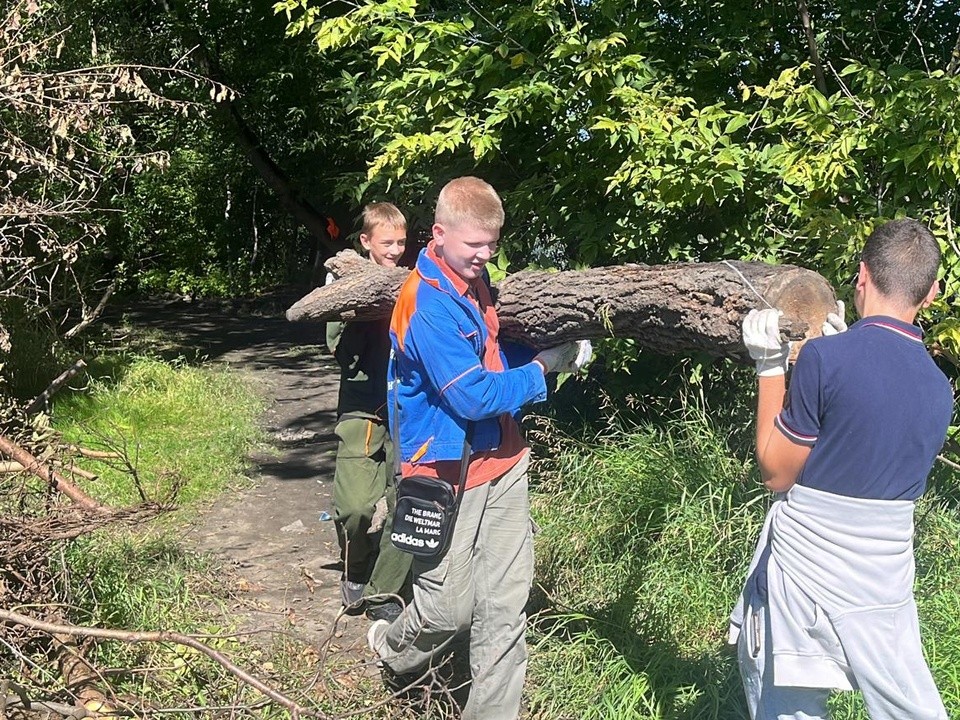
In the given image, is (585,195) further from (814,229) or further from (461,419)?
(461,419)

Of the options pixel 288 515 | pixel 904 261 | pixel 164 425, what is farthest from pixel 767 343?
pixel 164 425

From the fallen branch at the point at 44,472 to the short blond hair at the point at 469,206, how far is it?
2.13 m

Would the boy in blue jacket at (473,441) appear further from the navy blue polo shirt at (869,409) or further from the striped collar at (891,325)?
the striped collar at (891,325)

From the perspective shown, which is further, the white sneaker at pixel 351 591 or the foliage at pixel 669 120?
the white sneaker at pixel 351 591

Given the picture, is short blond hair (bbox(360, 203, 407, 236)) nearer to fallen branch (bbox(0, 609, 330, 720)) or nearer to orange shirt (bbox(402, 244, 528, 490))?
orange shirt (bbox(402, 244, 528, 490))

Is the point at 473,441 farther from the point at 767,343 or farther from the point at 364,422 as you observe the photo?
the point at 364,422

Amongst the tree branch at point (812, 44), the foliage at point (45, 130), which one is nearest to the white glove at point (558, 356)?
the tree branch at point (812, 44)

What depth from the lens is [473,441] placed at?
11.7 ft

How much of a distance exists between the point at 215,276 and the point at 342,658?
1647 cm

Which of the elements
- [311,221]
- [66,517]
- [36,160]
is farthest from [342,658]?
[311,221]

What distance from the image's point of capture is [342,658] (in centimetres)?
441

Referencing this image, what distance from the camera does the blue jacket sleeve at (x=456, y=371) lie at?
130 inches

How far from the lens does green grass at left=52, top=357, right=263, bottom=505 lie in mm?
6639

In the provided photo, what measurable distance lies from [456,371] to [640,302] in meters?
0.71
